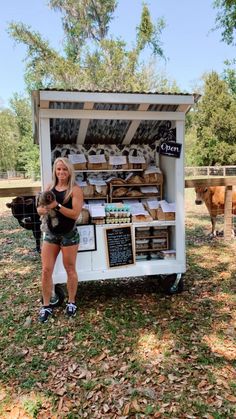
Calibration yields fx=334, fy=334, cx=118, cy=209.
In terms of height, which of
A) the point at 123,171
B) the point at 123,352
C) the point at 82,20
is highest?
the point at 82,20

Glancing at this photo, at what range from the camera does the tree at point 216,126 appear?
24891 millimetres

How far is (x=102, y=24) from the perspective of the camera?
728 inches

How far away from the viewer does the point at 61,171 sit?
3041 millimetres

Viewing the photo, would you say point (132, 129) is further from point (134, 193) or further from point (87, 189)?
point (87, 189)

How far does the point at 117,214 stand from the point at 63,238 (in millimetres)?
684

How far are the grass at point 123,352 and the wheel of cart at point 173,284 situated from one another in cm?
7

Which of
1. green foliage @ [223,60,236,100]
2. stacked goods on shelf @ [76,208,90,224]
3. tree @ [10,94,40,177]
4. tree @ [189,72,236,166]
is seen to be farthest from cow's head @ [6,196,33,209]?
tree @ [10,94,40,177]

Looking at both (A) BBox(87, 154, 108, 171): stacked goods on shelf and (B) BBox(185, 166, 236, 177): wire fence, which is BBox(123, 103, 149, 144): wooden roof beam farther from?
(B) BBox(185, 166, 236, 177): wire fence

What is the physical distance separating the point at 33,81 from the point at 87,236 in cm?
1736

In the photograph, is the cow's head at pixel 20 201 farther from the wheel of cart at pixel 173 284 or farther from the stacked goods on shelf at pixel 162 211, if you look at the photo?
the wheel of cart at pixel 173 284

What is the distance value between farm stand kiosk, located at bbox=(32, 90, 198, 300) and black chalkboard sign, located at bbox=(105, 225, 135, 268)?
0.01 metres

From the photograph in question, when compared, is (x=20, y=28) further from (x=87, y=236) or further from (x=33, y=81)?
(x=87, y=236)

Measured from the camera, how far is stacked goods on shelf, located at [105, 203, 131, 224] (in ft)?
11.5

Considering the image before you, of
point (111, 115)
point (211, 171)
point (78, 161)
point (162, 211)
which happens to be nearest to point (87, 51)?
point (211, 171)
